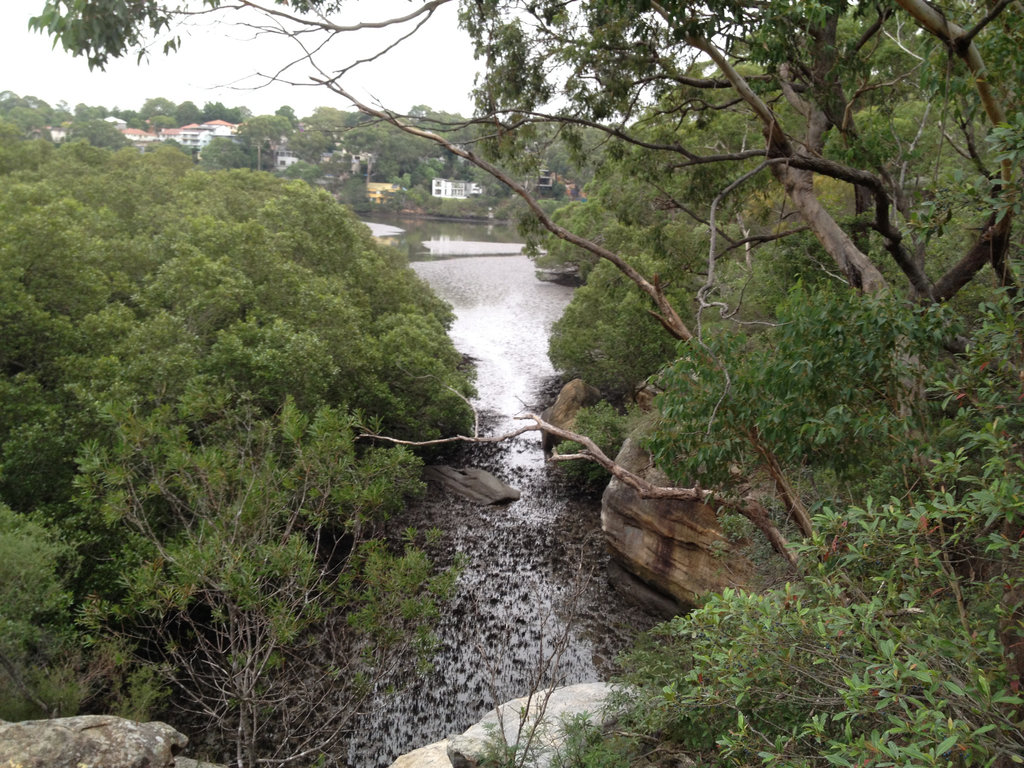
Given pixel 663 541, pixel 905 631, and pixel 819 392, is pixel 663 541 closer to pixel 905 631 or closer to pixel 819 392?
pixel 819 392

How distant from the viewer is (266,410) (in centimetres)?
1420

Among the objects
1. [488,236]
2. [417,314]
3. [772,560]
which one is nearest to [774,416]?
[772,560]

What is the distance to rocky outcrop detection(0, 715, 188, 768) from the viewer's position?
277 inches

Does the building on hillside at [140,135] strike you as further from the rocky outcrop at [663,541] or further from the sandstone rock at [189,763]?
the sandstone rock at [189,763]

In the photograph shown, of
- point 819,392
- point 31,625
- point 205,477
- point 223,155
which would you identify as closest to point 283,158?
point 223,155

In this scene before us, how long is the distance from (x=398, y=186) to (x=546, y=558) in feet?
272

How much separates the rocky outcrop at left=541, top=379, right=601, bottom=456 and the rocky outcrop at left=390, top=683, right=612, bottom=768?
11731 millimetres

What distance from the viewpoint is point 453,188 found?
98.2 meters

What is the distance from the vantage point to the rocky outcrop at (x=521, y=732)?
7.82 meters

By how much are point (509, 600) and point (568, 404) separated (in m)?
8.87

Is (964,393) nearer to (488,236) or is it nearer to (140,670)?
(140,670)

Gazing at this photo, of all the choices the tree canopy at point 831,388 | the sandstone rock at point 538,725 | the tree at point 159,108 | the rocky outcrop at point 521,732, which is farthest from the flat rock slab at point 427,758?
the tree at point 159,108

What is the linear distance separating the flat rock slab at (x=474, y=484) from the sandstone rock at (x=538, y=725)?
25.9 ft

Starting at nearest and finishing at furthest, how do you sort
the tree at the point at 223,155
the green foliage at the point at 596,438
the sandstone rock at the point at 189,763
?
the sandstone rock at the point at 189,763 < the green foliage at the point at 596,438 < the tree at the point at 223,155
